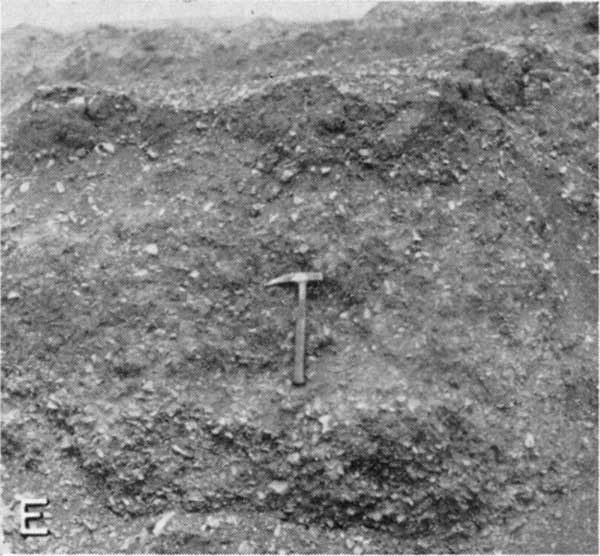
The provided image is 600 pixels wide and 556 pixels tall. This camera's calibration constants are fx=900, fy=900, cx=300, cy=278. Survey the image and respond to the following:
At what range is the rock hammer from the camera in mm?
8500

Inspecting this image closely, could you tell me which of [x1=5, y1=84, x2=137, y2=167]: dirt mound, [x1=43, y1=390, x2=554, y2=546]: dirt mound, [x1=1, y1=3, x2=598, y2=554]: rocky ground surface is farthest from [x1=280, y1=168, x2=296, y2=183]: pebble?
[x1=43, y1=390, x2=554, y2=546]: dirt mound

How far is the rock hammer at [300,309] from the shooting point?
27.9 feet

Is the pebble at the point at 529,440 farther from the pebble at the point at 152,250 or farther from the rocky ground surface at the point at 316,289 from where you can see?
the pebble at the point at 152,250

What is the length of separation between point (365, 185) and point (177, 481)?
11.5ft

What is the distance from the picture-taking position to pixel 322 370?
28.2 feet

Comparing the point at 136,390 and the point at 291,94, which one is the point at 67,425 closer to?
the point at 136,390

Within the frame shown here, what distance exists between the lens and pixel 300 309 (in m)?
8.70

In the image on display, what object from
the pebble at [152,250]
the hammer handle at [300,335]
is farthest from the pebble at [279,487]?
the pebble at [152,250]

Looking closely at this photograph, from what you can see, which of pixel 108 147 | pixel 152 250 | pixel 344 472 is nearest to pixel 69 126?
pixel 108 147

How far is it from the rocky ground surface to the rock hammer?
13cm

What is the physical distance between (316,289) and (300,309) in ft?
1.10

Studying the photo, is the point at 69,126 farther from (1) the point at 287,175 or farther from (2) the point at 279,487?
(2) the point at 279,487

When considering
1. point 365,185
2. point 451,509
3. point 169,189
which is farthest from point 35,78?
point 451,509

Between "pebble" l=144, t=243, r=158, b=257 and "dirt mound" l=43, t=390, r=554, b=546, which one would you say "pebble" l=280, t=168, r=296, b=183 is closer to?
"pebble" l=144, t=243, r=158, b=257
